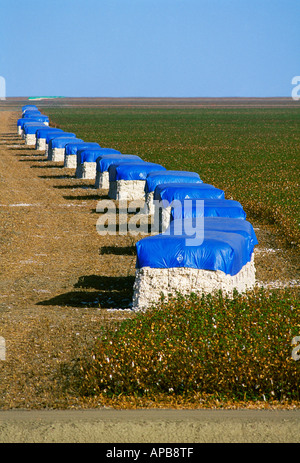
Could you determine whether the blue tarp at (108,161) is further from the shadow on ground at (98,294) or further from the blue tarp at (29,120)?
the blue tarp at (29,120)

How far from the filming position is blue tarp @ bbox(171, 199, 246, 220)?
1617cm

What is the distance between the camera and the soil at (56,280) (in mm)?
9812

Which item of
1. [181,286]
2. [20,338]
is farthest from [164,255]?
[20,338]

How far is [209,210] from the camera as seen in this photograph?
1623cm

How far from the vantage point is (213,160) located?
42812 millimetres

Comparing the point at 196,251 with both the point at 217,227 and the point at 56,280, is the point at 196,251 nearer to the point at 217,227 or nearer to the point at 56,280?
the point at 217,227

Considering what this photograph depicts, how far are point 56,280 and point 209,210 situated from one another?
3.74 meters

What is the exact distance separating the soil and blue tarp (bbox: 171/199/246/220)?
1.39m

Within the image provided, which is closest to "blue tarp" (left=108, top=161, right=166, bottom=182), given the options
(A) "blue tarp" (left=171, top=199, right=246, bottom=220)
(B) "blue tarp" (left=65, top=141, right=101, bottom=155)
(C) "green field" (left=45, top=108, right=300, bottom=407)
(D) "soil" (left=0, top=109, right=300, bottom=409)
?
(D) "soil" (left=0, top=109, right=300, bottom=409)

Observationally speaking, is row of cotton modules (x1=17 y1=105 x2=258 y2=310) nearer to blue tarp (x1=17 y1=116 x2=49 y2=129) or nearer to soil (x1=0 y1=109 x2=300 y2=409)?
soil (x1=0 y1=109 x2=300 y2=409)

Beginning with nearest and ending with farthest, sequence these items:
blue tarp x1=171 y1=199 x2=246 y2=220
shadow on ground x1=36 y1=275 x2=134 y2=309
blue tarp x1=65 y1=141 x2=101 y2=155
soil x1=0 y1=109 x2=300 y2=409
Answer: soil x1=0 y1=109 x2=300 y2=409
shadow on ground x1=36 y1=275 x2=134 y2=309
blue tarp x1=171 y1=199 x2=246 y2=220
blue tarp x1=65 y1=141 x2=101 y2=155

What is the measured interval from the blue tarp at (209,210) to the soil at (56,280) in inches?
54.6

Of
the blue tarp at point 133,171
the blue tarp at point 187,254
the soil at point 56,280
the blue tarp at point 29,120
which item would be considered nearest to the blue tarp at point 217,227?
the blue tarp at point 187,254

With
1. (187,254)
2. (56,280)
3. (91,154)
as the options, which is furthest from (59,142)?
(187,254)
